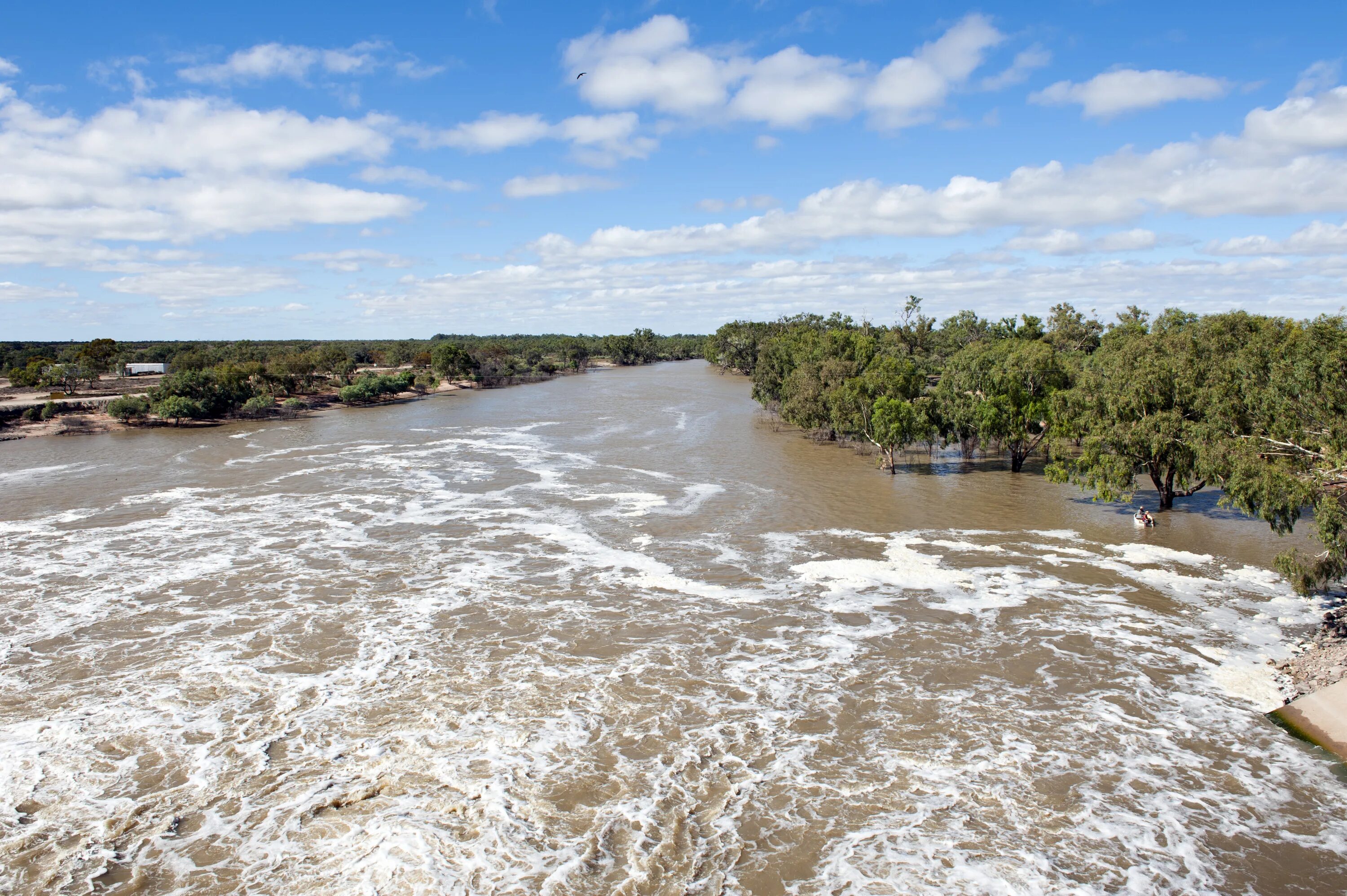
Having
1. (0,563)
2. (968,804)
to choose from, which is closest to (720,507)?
(968,804)

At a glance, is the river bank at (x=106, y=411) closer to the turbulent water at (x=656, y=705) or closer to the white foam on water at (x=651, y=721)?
the turbulent water at (x=656, y=705)

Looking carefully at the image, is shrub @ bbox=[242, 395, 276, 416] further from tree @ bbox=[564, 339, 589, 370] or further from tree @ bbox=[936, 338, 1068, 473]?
tree @ bbox=[564, 339, 589, 370]

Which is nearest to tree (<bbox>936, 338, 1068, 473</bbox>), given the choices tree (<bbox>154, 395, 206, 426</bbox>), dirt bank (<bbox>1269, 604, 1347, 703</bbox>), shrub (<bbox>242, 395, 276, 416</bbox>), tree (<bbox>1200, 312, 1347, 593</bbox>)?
tree (<bbox>1200, 312, 1347, 593</bbox>)

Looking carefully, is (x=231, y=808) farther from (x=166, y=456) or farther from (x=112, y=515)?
(x=166, y=456)

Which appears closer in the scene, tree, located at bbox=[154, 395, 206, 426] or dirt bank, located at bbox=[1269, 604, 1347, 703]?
dirt bank, located at bbox=[1269, 604, 1347, 703]

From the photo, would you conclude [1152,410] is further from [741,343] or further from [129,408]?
[741,343]

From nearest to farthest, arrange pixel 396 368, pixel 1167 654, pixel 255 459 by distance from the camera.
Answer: pixel 1167 654
pixel 255 459
pixel 396 368
